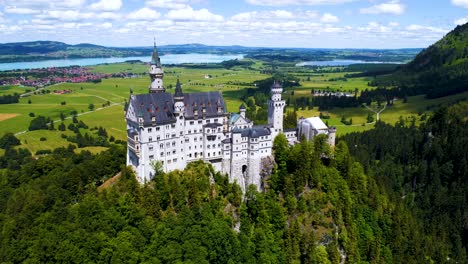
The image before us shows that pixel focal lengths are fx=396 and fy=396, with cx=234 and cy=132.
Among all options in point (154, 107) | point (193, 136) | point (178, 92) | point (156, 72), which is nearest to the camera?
point (154, 107)

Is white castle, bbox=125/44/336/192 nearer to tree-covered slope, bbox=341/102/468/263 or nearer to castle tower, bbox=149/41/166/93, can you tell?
castle tower, bbox=149/41/166/93

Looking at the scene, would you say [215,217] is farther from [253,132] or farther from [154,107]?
[154,107]

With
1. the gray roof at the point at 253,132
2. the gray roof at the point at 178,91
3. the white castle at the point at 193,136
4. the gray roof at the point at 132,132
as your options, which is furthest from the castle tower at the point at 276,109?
the gray roof at the point at 132,132

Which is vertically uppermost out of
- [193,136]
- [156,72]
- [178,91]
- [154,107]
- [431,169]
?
[156,72]

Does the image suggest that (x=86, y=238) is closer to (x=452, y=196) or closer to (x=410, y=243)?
(x=410, y=243)

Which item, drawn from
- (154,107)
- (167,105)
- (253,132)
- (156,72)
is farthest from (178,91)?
(253,132)

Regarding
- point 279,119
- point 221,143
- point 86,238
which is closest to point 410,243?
point 279,119
